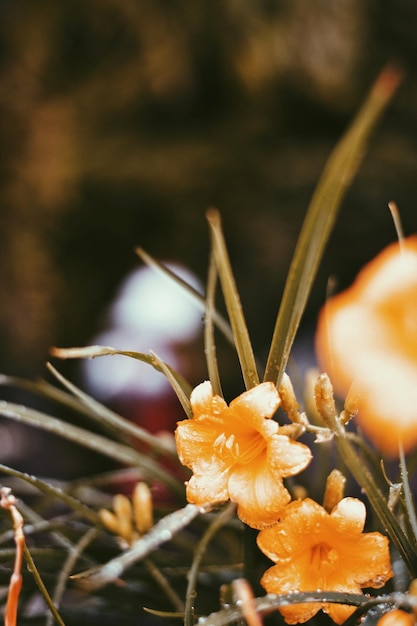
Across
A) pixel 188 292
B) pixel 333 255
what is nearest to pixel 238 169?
pixel 333 255

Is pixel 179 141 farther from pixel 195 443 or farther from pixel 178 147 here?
pixel 195 443

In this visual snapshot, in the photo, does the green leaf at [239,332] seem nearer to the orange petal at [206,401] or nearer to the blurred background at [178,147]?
the orange petal at [206,401]

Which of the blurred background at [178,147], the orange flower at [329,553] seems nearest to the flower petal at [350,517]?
the orange flower at [329,553]

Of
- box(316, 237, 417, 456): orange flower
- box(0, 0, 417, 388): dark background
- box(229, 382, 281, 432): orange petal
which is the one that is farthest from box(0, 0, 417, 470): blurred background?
box(229, 382, 281, 432): orange petal

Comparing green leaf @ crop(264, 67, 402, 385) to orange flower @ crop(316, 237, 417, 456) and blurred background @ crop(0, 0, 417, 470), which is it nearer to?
orange flower @ crop(316, 237, 417, 456)

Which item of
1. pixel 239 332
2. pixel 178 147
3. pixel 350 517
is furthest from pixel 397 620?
pixel 178 147

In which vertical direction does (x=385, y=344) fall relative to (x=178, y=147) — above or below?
below
